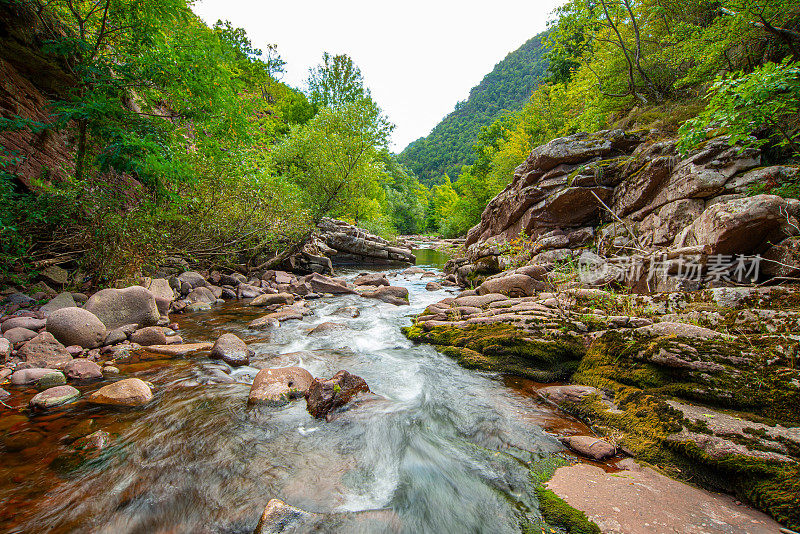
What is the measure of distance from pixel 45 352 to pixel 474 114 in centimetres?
14569

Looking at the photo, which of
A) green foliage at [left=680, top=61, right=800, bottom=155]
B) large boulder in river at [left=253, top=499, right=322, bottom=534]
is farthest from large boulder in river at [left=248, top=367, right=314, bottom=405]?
green foliage at [left=680, top=61, right=800, bottom=155]

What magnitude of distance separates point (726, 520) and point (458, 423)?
2154 millimetres

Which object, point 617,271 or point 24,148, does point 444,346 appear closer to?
point 617,271

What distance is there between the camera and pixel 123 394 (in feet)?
11.8

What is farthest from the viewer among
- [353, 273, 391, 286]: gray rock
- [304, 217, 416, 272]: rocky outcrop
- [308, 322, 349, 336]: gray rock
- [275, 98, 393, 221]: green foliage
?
[304, 217, 416, 272]: rocky outcrop

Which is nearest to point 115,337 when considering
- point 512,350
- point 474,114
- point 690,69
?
point 512,350

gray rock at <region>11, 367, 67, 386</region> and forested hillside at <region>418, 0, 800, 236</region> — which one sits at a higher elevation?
forested hillside at <region>418, 0, 800, 236</region>

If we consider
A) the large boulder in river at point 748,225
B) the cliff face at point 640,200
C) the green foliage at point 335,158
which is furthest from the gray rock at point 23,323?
the green foliage at point 335,158

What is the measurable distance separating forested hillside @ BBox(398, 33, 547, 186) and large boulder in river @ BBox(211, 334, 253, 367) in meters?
103

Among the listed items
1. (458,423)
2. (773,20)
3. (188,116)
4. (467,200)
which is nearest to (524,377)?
(458,423)

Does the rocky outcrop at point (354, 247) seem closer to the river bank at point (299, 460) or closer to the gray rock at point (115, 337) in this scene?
the gray rock at point (115, 337)

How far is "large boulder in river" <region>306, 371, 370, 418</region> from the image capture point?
3.61m

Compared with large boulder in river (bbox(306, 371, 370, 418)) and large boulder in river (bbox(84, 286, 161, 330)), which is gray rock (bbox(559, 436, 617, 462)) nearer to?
large boulder in river (bbox(306, 371, 370, 418))

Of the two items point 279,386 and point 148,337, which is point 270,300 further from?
point 279,386
